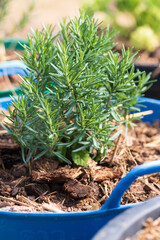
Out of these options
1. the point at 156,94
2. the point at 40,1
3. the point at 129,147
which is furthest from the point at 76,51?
the point at 40,1

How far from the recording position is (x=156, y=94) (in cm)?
240

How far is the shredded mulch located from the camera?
33.5 inches

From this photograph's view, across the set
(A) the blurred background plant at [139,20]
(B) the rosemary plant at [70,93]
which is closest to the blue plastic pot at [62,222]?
(B) the rosemary plant at [70,93]

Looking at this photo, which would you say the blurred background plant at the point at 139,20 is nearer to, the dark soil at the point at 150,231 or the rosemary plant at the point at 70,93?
the rosemary plant at the point at 70,93

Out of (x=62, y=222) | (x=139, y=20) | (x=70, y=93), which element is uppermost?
(x=139, y=20)

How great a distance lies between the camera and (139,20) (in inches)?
140

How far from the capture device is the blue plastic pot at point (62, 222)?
1065 millimetres

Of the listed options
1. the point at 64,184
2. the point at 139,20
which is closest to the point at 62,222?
the point at 64,184

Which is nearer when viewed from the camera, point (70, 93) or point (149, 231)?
point (149, 231)

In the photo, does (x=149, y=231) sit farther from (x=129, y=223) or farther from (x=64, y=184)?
(x=64, y=184)

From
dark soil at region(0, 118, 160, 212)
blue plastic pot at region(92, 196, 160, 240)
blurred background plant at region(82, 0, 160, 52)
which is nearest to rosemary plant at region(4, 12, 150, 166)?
dark soil at region(0, 118, 160, 212)

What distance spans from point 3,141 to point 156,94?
1.23 metres

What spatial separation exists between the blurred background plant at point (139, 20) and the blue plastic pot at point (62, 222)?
92.1 inches

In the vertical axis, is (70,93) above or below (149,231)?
above
